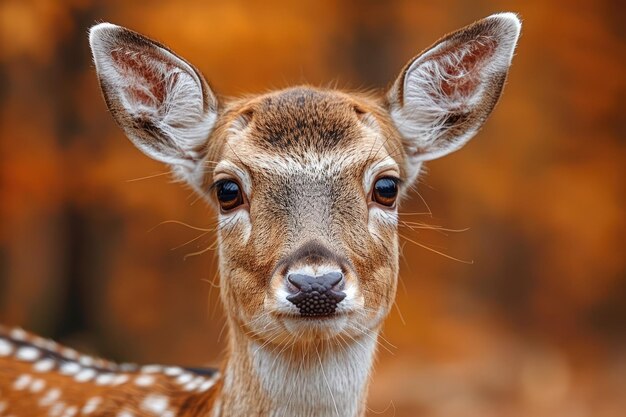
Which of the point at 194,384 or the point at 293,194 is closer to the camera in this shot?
the point at 293,194

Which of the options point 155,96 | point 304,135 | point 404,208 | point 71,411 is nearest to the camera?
point 304,135

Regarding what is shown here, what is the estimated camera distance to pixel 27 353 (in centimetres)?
619

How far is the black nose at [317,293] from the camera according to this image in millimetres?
4184

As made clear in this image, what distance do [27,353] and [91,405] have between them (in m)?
0.81

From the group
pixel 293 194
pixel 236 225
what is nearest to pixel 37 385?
pixel 236 225

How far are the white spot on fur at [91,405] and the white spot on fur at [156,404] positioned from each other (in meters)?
0.26

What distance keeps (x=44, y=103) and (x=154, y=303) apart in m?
2.69

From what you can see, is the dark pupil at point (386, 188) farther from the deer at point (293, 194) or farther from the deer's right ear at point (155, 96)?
the deer's right ear at point (155, 96)

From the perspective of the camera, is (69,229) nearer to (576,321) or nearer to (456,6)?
(456,6)

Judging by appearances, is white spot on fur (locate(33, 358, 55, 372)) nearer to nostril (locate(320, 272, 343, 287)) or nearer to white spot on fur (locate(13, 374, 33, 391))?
white spot on fur (locate(13, 374, 33, 391))

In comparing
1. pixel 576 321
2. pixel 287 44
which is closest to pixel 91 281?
pixel 287 44

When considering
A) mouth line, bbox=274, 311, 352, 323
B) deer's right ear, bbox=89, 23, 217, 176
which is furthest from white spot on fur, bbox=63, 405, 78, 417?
mouth line, bbox=274, 311, 352, 323

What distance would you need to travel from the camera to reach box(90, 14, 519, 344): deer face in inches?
174

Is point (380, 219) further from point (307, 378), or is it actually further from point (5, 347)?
point (5, 347)
